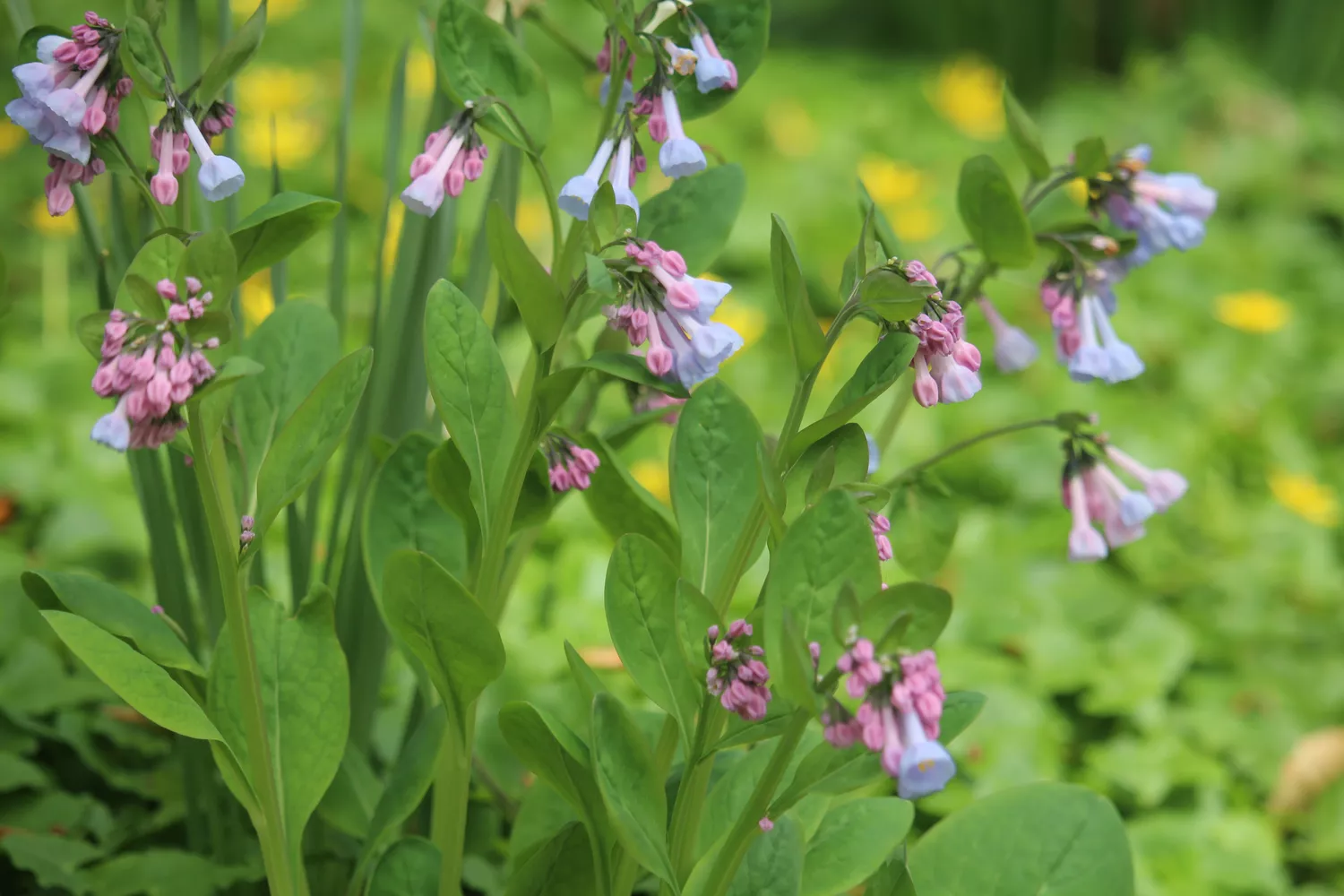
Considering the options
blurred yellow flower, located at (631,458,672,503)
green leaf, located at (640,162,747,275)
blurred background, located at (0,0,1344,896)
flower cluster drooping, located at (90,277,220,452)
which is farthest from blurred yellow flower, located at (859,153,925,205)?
flower cluster drooping, located at (90,277,220,452)

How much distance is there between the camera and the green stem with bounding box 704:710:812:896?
26.1 inches

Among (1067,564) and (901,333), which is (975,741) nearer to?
(1067,564)

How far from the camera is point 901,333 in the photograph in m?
0.68

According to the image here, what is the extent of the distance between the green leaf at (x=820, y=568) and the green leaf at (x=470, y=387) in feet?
0.70

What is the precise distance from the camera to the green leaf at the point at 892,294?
636mm

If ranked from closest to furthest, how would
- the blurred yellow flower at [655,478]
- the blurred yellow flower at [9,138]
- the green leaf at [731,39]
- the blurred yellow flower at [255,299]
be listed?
the green leaf at [731,39] → the blurred yellow flower at [655,478] → the blurred yellow flower at [255,299] → the blurred yellow flower at [9,138]

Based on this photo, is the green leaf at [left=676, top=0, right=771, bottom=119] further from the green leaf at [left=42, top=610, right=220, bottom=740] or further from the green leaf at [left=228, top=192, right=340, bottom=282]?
the green leaf at [left=42, top=610, right=220, bottom=740]

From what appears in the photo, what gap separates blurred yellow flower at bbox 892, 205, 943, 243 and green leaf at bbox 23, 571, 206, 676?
71.4 inches

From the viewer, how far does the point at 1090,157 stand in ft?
2.96

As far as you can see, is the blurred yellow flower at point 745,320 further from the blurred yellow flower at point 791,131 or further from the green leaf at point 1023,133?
the green leaf at point 1023,133

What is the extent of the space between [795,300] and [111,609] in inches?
19.2

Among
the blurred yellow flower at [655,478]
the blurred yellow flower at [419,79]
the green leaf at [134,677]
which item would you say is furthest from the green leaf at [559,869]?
the blurred yellow flower at [419,79]

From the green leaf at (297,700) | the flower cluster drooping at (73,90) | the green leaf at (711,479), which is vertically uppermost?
the flower cluster drooping at (73,90)

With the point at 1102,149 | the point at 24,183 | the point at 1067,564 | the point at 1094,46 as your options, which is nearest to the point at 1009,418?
the point at 1067,564
